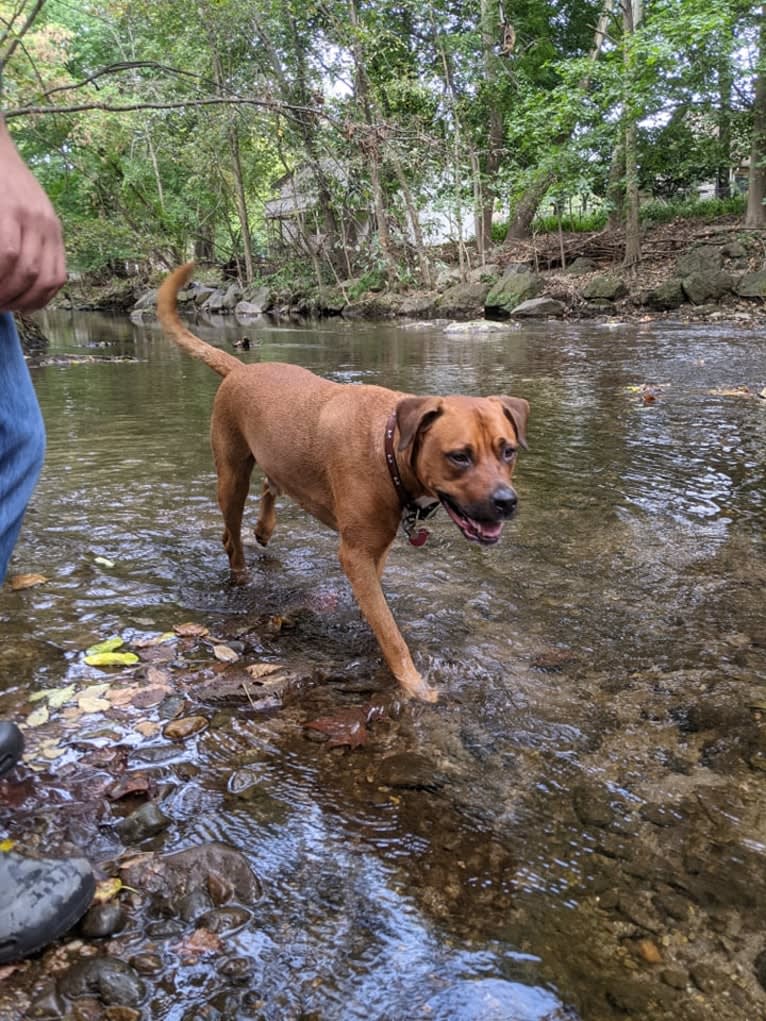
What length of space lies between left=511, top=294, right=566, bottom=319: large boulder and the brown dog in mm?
19364

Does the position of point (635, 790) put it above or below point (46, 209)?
below

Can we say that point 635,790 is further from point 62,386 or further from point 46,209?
point 62,386

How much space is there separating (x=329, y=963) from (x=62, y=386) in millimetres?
11356

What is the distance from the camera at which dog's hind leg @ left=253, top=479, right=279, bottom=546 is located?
4590 millimetres

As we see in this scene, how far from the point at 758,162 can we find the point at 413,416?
2488 cm

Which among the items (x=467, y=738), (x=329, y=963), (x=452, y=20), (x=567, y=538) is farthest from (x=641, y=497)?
(x=452, y=20)

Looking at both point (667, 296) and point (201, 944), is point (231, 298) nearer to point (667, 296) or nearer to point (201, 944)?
point (667, 296)

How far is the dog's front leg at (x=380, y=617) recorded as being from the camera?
9.93 ft

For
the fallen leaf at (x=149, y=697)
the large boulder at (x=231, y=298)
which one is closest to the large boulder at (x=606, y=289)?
the large boulder at (x=231, y=298)

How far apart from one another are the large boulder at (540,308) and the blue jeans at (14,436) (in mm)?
22100

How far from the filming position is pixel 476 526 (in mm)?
3033

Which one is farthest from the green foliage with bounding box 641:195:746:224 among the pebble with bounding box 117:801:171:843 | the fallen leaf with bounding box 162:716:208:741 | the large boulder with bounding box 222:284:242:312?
the pebble with bounding box 117:801:171:843

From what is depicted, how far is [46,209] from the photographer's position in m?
1.18

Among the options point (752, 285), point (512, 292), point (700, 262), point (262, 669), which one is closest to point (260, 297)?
point (512, 292)
